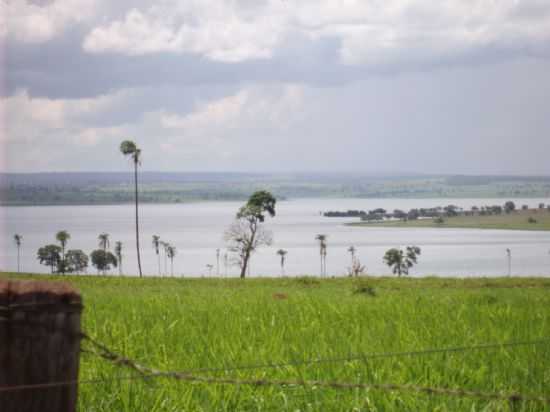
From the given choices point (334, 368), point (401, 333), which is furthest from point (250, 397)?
point (401, 333)

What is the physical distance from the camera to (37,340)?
8.30 feet

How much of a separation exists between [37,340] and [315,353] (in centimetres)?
292

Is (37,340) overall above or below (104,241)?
above

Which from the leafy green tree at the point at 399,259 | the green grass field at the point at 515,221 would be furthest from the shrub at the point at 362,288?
the green grass field at the point at 515,221

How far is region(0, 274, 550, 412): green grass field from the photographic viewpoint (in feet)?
13.4

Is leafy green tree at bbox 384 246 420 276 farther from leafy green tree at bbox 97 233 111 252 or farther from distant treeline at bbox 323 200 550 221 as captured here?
distant treeline at bbox 323 200 550 221

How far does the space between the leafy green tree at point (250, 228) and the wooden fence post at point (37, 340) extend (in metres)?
67.7

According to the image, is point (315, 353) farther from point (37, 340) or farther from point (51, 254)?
point (51, 254)

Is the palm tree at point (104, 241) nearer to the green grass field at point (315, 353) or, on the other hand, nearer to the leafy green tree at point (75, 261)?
the leafy green tree at point (75, 261)

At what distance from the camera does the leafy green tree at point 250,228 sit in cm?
7112

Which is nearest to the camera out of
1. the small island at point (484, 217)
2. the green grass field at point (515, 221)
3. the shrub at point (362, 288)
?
the shrub at point (362, 288)

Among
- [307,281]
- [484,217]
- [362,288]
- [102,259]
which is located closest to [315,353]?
[362,288]

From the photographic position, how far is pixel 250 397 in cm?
414

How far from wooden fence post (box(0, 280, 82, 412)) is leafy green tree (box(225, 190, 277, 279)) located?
6768 centimetres
